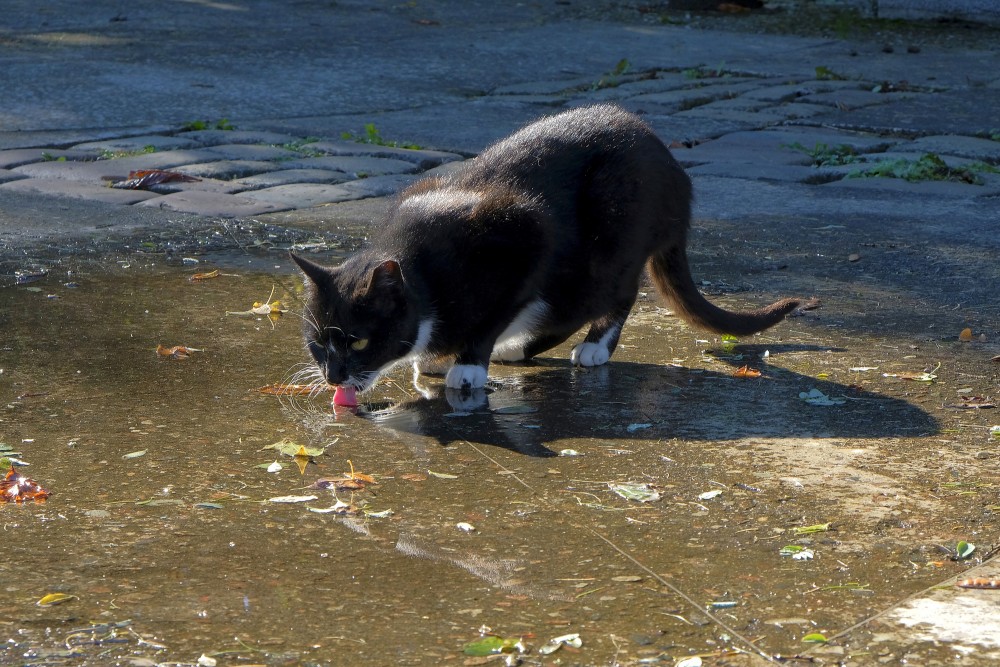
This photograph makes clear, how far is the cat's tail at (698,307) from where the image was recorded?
3.97 m

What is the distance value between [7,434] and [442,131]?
13.9 ft

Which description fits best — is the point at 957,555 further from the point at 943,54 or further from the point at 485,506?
the point at 943,54

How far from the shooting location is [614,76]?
29.2 ft

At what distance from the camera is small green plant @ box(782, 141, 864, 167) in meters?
6.34

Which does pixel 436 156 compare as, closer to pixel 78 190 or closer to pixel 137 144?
pixel 137 144

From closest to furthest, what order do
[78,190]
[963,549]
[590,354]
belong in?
[963,549]
[590,354]
[78,190]

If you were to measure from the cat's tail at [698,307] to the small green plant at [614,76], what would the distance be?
4.54m

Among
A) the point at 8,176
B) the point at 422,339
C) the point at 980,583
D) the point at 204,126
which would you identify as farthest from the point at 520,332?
the point at 204,126

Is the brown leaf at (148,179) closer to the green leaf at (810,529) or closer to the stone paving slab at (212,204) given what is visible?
the stone paving slab at (212,204)

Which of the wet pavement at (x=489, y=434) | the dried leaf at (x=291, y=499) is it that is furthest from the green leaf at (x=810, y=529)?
the dried leaf at (x=291, y=499)

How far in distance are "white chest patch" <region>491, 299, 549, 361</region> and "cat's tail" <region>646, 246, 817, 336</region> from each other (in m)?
0.47

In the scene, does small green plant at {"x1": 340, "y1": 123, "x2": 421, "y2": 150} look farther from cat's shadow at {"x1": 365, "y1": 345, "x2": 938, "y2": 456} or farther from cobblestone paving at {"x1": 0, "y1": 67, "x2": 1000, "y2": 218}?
cat's shadow at {"x1": 365, "y1": 345, "x2": 938, "y2": 456}

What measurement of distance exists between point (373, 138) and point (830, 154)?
234 centimetres

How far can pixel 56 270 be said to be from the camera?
14.9ft
